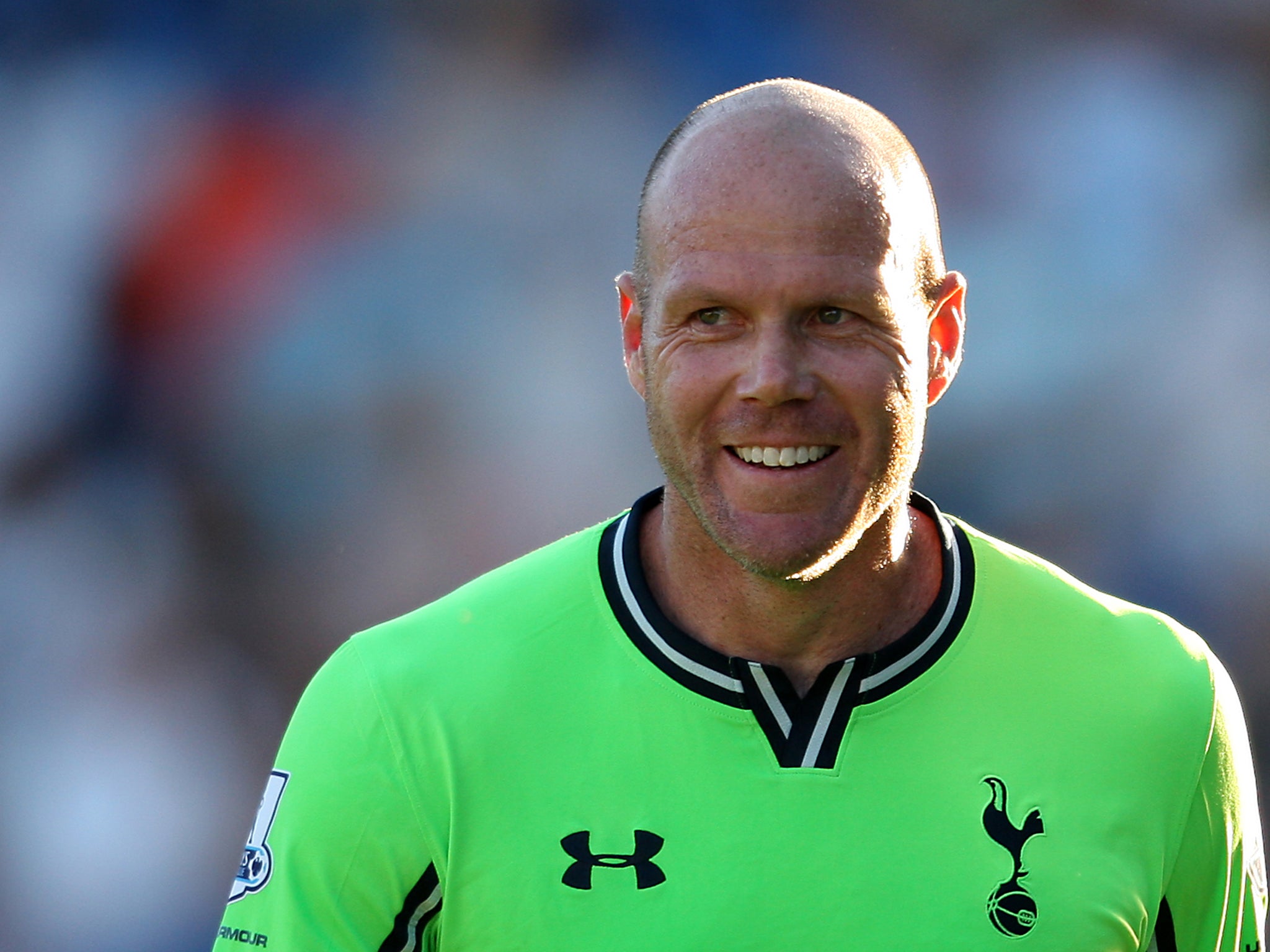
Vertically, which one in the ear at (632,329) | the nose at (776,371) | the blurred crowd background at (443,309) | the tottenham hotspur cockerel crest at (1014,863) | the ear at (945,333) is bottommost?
the tottenham hotspur cockerel crest at (1014,863)

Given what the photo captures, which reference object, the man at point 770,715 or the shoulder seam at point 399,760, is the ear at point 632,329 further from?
the shoulder seam at point 399,760

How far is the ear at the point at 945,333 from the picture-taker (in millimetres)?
2223

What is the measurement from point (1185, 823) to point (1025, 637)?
0.34 meters

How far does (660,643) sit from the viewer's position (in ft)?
6.88

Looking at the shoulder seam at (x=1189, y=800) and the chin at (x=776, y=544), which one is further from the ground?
the chin at (x=776, y=544)

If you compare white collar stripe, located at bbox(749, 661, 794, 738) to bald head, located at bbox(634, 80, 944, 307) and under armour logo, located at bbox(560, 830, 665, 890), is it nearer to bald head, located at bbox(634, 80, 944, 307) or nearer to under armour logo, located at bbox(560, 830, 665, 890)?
under armour logo, located at bbox(560, 830, 665, 890)

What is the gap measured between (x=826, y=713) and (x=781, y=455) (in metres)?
0.38

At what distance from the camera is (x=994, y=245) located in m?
4.87

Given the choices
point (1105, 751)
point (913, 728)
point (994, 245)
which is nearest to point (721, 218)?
point (913, 728)

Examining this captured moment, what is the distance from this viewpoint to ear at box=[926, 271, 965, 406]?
222 centimetres

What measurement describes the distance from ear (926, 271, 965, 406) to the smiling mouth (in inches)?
10.9

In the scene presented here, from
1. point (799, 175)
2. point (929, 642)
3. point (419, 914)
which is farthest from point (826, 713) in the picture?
point (799, 175)

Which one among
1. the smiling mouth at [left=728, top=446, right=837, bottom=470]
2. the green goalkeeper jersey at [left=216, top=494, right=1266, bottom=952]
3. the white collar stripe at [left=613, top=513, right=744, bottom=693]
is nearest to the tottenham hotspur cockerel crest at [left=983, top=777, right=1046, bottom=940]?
the green goalkeeper jersey at [left=216, top=494, right=1266, bottom=952]

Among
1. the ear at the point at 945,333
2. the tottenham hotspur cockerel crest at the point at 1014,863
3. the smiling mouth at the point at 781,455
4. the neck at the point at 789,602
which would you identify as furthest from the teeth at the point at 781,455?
the tottenham hotspur cockerel crest at the point at 1014,863
